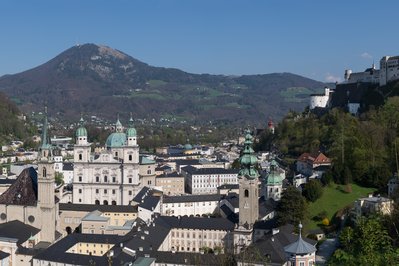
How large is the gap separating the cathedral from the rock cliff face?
1086 centimetres

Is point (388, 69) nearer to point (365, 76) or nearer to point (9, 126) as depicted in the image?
point (365, 76)

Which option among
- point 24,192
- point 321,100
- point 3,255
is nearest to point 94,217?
point 24,192

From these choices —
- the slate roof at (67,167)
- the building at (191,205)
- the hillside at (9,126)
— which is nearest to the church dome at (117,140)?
the building at (191,205)

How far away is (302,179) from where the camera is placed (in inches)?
2197

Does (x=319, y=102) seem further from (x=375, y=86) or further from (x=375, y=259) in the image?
(x=375, y=259)

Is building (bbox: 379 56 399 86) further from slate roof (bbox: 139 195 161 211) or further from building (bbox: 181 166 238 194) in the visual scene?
slate roof (bbox: 139 195 161 211)

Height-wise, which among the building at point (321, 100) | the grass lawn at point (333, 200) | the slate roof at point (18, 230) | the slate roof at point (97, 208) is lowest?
the slate roof at point (18, 230)

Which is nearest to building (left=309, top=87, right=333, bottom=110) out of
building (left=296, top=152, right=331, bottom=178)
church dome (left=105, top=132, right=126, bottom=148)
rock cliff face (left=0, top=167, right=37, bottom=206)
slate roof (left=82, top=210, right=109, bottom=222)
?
building (left=296, top=152, right=331, bottom=178)

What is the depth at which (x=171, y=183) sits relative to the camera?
70125 millimetres

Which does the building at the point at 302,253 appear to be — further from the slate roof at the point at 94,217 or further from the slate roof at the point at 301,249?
the slate roof at the point at 94,217

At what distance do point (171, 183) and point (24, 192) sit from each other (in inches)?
1077

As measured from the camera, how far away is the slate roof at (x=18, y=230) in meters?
39.7

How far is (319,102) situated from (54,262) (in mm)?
64464

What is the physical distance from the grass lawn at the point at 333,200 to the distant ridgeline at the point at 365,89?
25137mm
